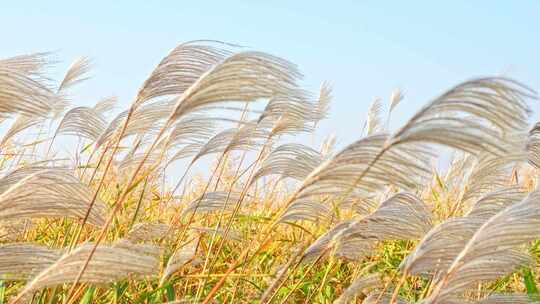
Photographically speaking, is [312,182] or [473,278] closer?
[312,182]

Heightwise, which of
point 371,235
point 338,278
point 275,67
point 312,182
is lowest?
point 338,278

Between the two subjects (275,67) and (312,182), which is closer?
(312,182)

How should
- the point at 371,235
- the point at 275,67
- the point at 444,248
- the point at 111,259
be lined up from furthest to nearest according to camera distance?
the point at 371,235, the point at 444,248, the point at 275,67, the point at 111,259

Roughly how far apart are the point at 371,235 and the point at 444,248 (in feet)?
→ 1.07

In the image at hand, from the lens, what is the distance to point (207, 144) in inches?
101

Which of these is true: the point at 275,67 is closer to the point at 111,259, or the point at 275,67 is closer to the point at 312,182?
the point at 312,182

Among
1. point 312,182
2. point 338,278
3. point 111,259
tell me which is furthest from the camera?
point 338,278

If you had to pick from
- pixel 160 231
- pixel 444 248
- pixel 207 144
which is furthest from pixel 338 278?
pixel 444 248

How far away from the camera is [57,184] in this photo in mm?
1780

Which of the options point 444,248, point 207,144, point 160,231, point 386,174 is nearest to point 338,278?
point 160,231

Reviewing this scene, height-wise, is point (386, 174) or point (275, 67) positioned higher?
point (275, 67)

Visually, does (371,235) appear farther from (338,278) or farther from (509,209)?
(338,278)

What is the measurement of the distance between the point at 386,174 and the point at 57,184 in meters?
0.73

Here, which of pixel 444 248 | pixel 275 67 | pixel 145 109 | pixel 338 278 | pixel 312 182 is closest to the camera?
pixel 312 182
